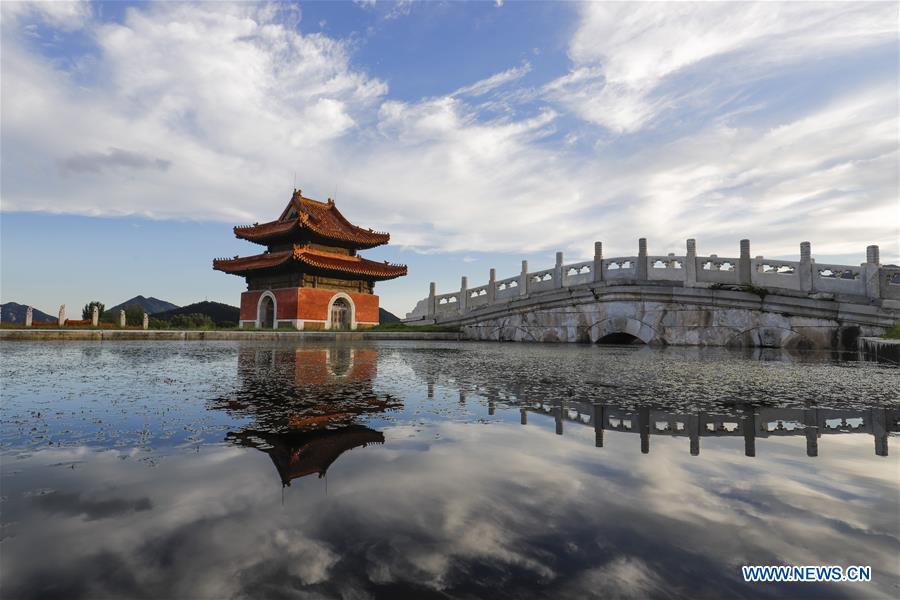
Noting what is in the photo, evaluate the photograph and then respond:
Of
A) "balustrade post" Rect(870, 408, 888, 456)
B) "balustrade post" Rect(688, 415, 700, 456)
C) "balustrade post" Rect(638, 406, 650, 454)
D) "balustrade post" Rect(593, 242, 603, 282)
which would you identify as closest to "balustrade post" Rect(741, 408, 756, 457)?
"balustrade post" Rect(688, 415, 700, 456)

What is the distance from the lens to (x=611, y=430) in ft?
12.6

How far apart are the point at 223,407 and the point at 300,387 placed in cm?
145

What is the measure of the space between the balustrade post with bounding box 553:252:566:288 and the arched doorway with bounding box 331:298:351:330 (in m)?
14.1

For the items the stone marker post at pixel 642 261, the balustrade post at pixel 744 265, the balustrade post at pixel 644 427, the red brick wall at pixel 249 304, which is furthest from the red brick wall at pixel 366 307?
the balustrade post at pixel 644 427

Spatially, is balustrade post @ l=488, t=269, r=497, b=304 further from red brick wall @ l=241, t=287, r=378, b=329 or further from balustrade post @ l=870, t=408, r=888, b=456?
balustrade post @ l=870, t=408, r=888, b=456

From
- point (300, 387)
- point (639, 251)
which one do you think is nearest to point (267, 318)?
point (639, 251)

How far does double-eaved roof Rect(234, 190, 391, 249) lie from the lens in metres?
29.2

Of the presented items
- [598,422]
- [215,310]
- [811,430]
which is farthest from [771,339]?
[215,310]

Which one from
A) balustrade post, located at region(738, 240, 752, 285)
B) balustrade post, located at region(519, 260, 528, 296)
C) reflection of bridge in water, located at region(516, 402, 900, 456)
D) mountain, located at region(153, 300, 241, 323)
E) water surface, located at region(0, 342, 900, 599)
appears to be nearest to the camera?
water surface, located at region(0, 342, 900, 599)

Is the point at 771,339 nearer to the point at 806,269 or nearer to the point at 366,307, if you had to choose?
the point at 806,269

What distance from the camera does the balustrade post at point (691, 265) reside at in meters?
19.3

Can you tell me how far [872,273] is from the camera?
1617cm

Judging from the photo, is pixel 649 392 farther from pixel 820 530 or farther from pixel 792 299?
pixel 792 299

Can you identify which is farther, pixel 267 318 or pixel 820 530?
pixel 267 318
